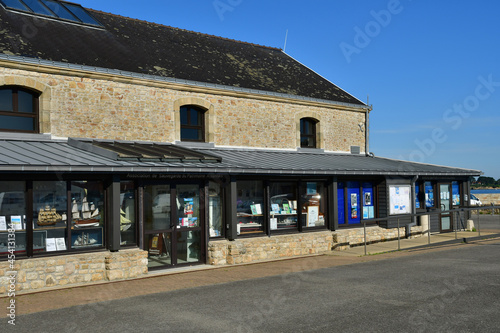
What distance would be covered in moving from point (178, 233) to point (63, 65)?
5284 millimetres

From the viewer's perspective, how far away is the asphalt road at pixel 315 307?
668 cm

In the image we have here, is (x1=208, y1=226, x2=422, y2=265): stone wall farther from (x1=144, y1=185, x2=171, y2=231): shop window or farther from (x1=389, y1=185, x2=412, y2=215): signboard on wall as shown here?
(x1=144, y1=185, x2=171, y2=231): shop window

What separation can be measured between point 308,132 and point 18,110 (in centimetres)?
1010

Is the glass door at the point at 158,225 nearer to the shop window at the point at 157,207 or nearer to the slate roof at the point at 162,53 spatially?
the shop window at the point at 157,207

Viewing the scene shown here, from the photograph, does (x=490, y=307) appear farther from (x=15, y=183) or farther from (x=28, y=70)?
(x=28, y=70)

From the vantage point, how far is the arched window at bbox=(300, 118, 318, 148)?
18.3m

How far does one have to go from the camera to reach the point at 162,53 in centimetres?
1650

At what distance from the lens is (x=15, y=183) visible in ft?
33.1

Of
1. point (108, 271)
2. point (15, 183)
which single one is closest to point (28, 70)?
point (15, 183)

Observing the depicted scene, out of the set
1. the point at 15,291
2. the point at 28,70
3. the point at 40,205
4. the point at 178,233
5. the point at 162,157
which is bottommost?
the point at 15,291

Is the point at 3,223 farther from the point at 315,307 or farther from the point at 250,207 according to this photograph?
the point at 315,307

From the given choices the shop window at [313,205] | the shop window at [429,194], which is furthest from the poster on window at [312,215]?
the shop window at [429,194]

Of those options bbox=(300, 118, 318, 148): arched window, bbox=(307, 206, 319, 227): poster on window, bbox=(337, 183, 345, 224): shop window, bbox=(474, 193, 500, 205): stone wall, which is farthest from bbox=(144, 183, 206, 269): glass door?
bbox=(474, 193, 500, 205): stone wall

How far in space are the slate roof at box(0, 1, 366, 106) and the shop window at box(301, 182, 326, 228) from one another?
12.8ft
